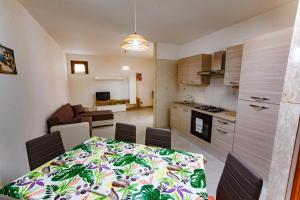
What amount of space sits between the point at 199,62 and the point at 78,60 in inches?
215

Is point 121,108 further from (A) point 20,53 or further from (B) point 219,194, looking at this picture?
(B) point 219,194

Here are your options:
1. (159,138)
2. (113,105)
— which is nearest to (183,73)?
(159,138)

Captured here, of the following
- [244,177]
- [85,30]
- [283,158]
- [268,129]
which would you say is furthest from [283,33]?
[85,30]

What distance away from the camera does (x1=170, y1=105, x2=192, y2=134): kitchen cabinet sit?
3383mm

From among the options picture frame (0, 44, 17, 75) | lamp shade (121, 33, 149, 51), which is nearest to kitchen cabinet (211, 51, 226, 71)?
lamp shade (121, 33, 149, 51)

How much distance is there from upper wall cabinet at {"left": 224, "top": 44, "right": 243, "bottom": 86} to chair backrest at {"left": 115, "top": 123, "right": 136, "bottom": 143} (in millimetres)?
1971

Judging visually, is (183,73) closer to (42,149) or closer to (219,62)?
(219,62)

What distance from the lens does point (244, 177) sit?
0.96 metres

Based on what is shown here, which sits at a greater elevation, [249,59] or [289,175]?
[249,59]

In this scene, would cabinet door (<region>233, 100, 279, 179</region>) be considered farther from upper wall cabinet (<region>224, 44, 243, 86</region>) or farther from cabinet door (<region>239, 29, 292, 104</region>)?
upper wall cabinet (<region>224, 44, 243, 86</region>)

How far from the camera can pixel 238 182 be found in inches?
39.4

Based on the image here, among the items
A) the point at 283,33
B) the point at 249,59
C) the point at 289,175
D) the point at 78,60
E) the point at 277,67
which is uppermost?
the point at 78,60

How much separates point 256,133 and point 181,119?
71.0 inches

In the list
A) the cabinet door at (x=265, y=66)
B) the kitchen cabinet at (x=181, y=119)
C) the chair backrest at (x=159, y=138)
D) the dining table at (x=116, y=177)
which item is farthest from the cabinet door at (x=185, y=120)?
the dining table at (x=116, y=177)
